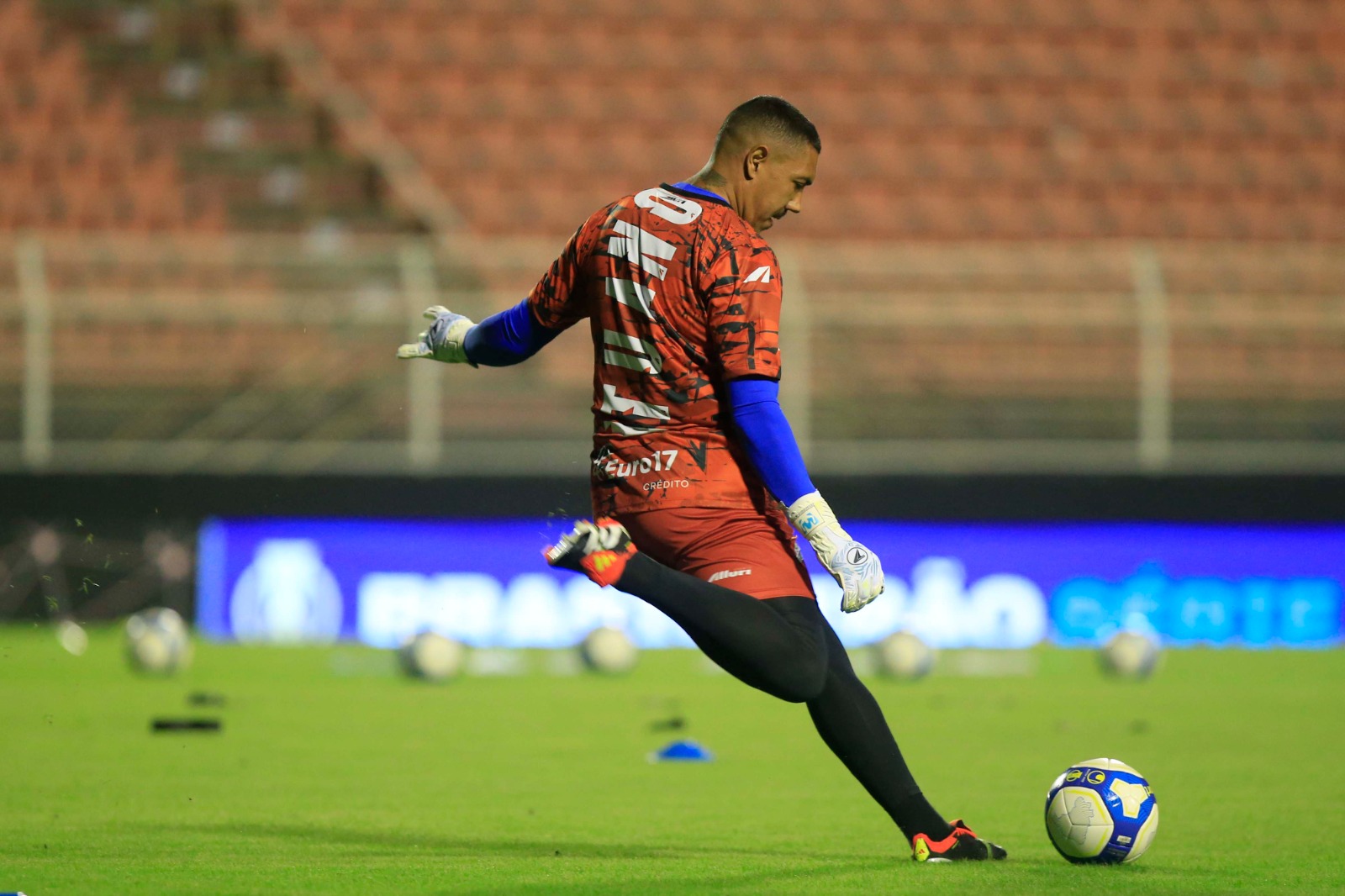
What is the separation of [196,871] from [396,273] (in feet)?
28.4

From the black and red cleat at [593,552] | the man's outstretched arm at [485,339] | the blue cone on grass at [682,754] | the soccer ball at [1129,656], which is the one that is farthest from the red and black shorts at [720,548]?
the soccer ball at [1129,656]

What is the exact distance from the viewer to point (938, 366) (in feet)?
44.1

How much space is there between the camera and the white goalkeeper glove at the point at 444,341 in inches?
193

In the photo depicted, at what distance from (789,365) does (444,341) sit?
26.3ft

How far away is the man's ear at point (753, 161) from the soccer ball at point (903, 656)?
248 inches

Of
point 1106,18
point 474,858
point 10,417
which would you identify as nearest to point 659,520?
point 474,858

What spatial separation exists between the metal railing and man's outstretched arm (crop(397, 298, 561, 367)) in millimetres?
7122

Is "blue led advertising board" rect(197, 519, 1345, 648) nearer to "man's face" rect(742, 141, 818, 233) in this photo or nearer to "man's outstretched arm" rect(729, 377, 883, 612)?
"man's face" rect(742, 141, 818, 233)

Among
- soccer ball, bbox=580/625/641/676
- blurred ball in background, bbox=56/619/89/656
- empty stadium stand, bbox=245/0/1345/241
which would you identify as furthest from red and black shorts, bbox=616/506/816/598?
empty stadium stand, bbox=245/0/1345/241

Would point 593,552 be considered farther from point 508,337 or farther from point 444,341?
point 444,341

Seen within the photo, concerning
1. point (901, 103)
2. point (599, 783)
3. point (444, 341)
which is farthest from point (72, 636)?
point (901, 103)

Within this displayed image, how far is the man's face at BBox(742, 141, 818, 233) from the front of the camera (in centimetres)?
438

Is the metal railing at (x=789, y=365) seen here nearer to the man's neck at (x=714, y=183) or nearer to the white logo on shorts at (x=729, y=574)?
the man's neck at (x=714, y=183)

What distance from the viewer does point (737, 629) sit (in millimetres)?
4027
